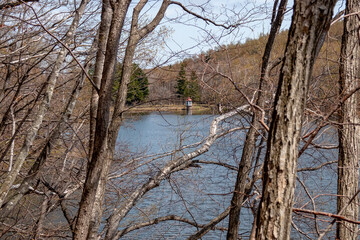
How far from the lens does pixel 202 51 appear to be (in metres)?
4.98

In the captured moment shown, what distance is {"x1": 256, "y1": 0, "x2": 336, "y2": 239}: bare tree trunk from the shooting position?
251 cm

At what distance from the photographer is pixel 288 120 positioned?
2.57 metres

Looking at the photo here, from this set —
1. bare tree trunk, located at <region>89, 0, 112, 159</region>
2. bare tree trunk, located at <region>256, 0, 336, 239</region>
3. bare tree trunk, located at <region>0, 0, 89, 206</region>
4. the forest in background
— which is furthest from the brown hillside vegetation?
bare tree trunk, located at <region>256, 0, 336, 239</region>

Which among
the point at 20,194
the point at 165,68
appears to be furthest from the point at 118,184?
the point at 165,68

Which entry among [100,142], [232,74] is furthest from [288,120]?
[232,74]

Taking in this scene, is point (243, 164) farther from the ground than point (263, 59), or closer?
closer

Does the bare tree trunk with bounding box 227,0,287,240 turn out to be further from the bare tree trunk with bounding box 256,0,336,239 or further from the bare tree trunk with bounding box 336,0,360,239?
the bare tree trunk with bounding box 256,0,336,239

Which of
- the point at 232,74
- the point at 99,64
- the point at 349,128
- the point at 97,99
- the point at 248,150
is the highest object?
the point at 99,64

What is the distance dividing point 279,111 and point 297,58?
15.1 inches

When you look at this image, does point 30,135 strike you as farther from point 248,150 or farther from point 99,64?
point 248,150

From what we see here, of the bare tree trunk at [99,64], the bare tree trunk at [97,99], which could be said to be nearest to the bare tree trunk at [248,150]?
the bare tree trunk at [97,99]

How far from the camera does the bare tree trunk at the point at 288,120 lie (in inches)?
98.9

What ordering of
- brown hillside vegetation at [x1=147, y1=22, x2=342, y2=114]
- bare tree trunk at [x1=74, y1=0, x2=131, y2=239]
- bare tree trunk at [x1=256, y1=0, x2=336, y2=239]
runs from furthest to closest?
brown hillside vegetation at [x1=147, y1=22, x2=342, y2=114] < bare tree trunk at [x1=74, y1=0, x2=131, y2=239] < bare tree trunk at [x1=256, y1=0, x2=336, y2=239]

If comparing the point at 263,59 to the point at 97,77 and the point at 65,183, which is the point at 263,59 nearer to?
the point at 97,77
